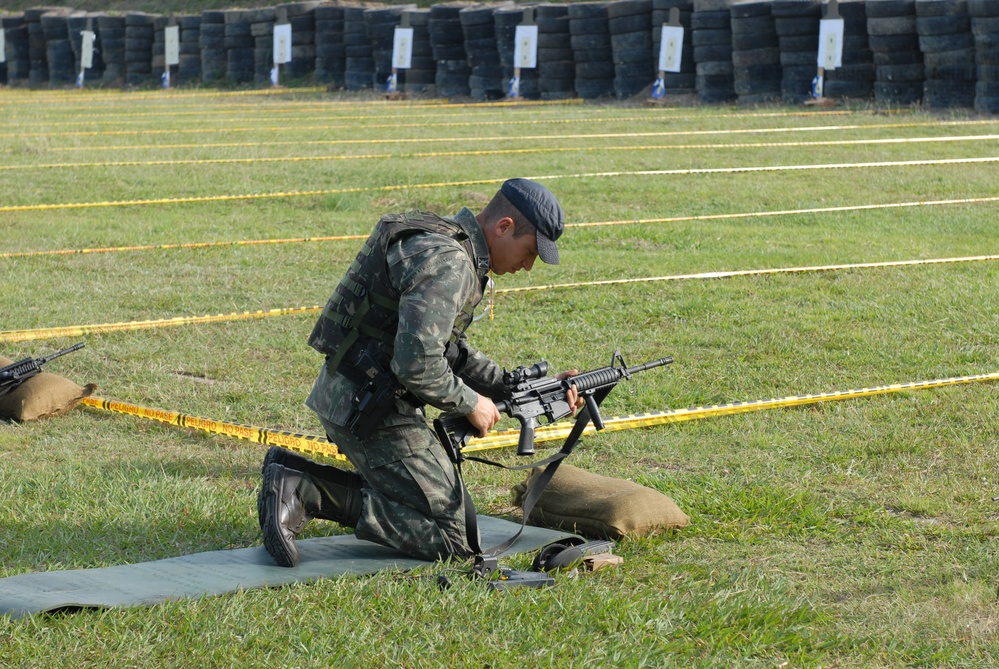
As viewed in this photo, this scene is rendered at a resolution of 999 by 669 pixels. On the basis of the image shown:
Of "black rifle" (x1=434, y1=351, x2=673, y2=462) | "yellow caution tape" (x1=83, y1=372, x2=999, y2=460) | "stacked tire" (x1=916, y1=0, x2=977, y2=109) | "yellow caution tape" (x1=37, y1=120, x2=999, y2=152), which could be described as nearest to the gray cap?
"black rifle" (x1=434, y1=351, x2=673, y2=462)

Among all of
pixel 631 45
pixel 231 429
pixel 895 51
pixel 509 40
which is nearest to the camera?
pixel 231 429

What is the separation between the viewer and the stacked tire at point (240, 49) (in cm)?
3006

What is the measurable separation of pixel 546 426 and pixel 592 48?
59.7ft

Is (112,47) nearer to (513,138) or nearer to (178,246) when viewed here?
(513,138)

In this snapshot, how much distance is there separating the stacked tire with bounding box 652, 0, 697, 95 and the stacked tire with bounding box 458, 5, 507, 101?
144 inches

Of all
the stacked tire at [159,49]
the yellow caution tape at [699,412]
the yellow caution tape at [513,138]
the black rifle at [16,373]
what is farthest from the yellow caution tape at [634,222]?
the stacked tire at [159,49]

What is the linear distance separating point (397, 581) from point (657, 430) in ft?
7.66

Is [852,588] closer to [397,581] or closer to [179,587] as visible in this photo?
[397,581]

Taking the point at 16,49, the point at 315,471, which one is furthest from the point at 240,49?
the point at 315,471

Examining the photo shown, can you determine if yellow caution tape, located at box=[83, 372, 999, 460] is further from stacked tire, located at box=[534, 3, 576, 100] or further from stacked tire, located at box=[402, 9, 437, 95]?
stacked tire, located at box=[402, 9, 437, 95]

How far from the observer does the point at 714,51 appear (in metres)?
21.1

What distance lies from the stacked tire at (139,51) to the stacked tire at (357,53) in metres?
7.59

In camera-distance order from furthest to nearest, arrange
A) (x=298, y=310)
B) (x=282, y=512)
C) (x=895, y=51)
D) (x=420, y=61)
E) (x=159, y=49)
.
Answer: (x=159, y=49), (x=420, y=61), (x=895, y=51), (x=298, y=310), (x=282, y=512)

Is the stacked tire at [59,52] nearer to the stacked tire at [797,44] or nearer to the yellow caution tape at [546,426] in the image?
the stacked tire at [797,44]
